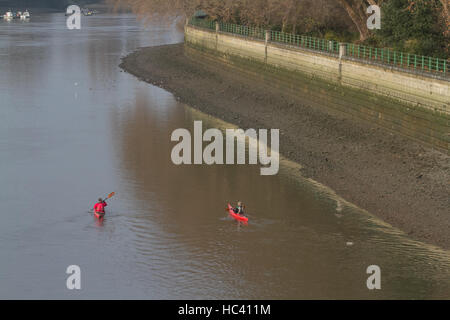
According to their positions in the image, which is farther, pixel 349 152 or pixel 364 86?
pixel 364 86

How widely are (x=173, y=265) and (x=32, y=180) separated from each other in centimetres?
1177

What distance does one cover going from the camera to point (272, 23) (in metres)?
63.9

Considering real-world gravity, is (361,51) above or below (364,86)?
above

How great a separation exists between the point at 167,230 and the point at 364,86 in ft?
57.4

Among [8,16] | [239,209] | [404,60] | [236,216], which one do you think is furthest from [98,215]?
[8,16]

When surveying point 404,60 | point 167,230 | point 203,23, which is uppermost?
point 203,23

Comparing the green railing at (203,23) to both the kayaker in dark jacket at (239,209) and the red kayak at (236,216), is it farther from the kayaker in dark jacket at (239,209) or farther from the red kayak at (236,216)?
the kayaker in dark jacket at (239,209)

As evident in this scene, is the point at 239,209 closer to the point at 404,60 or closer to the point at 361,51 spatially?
the point at 404,60

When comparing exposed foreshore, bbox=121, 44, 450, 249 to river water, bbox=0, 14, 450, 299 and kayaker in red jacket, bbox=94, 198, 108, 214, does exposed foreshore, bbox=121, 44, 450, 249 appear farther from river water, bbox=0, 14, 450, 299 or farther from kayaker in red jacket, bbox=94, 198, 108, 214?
kayaker in red jacket, bbox=94, 198, 108, 214

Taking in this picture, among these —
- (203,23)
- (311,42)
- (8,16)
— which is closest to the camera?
(311,42)

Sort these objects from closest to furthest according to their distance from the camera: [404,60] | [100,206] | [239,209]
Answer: [239,209] → [100,206] → [404,60]

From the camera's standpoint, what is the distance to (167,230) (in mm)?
27391

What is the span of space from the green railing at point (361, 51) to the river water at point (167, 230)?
299 inches
